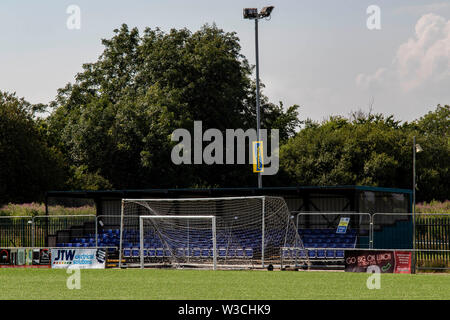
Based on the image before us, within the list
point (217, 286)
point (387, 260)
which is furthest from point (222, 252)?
point (217, 286)

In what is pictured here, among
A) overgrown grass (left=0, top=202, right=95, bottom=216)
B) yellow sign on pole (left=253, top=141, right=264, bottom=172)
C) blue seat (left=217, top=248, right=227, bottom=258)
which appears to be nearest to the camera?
blue seat (left=217, top=248, right=227, bottom=258)

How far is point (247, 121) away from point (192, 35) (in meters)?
8.79

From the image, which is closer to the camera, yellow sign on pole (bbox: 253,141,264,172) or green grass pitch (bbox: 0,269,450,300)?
green grass pitch (bbox: 0,269,450,300)

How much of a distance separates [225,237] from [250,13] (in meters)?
18.0

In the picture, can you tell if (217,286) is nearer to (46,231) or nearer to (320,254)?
(320,254)

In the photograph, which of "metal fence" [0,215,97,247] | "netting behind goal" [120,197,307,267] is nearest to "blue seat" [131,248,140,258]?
"netting behind goal" [120,197,307,267]

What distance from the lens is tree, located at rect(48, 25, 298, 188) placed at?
56.4 meters

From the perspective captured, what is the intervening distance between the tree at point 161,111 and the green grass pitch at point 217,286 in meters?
31.1

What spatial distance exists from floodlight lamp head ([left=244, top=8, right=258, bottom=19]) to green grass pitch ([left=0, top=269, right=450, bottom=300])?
76.2ft

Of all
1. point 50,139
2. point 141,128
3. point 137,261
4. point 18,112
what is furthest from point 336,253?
point 50,139

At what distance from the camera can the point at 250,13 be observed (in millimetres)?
44875

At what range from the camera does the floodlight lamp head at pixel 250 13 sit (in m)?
44.6

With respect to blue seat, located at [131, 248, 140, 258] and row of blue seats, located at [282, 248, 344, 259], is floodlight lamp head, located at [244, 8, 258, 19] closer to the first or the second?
row of blue seats, located at [282, 248, 344, 259]
